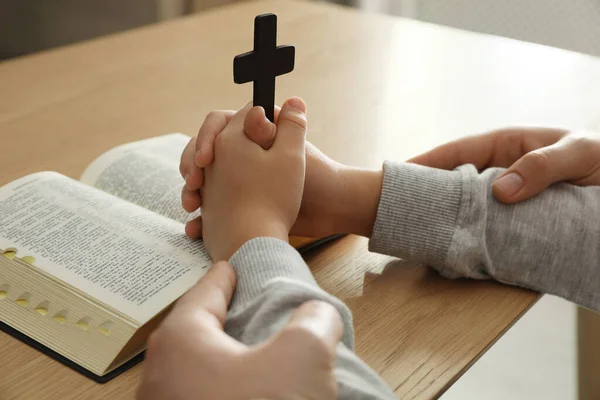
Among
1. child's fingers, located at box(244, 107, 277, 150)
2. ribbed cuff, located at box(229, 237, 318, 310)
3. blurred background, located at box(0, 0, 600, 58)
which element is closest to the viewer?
ribbed cuff, located at box(229, 237, 318, 310)

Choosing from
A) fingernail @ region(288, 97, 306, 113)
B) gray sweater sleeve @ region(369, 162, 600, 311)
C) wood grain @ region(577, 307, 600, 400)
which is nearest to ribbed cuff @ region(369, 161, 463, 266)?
gray sweater sleeve @ region(369, 162, 600, 311)

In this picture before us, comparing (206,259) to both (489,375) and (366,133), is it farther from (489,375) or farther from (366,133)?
(489,375)

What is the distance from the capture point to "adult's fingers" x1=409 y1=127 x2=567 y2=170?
2.53ft

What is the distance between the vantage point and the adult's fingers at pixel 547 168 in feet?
2.25

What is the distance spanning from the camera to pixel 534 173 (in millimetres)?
688

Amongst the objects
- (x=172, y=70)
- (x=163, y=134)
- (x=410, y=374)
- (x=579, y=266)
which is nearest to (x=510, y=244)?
(x=579, y=266)

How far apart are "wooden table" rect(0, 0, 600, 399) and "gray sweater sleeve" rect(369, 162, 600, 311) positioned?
0.02 metres

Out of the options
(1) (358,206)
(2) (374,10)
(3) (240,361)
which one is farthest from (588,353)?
(2) (374,10)

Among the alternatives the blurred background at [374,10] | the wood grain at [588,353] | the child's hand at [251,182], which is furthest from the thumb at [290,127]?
the blurred background at [374,10]

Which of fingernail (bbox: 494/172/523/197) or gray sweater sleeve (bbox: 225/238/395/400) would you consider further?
fingernail (bbox: 494/172/523/197)

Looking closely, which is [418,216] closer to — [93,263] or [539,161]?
[539,161]

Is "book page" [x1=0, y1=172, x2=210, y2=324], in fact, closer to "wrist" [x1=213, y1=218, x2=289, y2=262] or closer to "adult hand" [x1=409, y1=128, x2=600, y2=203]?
"wrist" [x1=213, y1=218, x2=289, y2=262]

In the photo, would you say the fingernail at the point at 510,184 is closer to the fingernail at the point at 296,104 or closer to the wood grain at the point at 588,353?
the fingernail at the point at 296,104

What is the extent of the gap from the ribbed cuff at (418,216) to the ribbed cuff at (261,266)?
136mm
